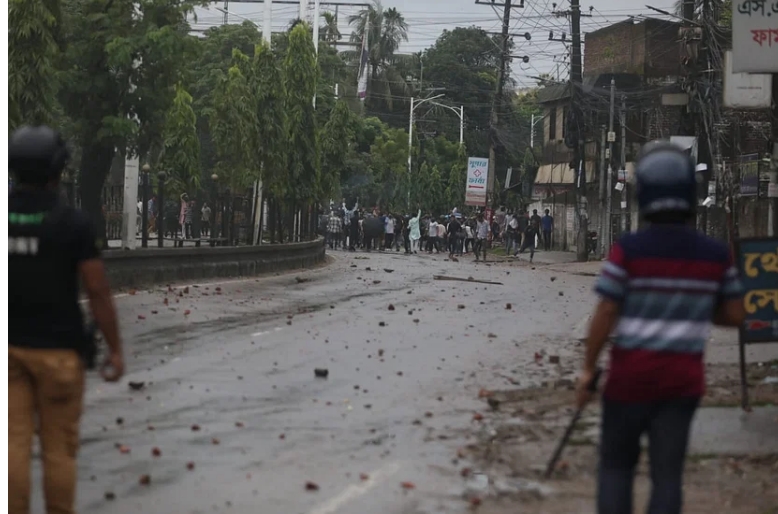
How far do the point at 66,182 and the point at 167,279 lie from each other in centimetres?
365

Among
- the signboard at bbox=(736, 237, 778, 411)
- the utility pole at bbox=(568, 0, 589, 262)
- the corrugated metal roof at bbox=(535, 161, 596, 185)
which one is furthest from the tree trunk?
the corrugated metal roof at bbox=(535, 161, 596, 185)

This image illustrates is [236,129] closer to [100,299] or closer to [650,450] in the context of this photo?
[100,299]

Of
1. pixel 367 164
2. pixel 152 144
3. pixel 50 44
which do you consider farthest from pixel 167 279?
pixel 367 164

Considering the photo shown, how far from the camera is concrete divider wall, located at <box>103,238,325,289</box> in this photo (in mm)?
22703

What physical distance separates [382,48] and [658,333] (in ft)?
291

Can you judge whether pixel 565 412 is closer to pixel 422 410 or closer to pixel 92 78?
pixel 422 410

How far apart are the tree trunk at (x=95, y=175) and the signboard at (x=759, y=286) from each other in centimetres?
1533

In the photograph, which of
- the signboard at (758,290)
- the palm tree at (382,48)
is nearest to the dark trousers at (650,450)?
→ the signboard at (758,290)

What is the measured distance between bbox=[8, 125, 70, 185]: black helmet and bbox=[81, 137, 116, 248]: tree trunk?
18.8 meters

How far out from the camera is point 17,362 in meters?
5.72

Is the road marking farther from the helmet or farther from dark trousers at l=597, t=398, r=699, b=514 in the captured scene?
the helmet

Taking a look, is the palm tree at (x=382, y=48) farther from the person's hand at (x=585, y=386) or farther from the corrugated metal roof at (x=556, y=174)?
the person's hand at (x=585, y=386)

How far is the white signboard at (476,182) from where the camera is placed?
5389 centimetres

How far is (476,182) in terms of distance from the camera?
5422 cm
